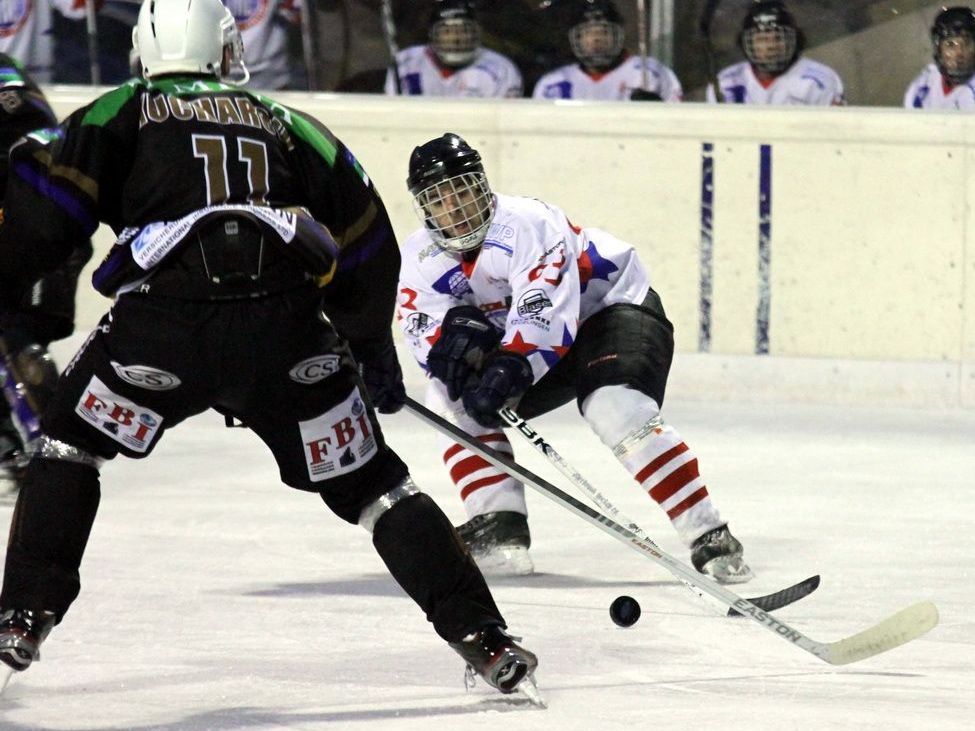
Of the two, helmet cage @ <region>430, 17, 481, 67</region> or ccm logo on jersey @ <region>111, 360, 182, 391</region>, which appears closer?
ccm logo on jersey @ <region>111, 360, 182, 391</region>

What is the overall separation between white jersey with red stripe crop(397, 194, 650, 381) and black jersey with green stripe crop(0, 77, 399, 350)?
111 centimetres

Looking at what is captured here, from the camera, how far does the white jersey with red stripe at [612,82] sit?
661cm

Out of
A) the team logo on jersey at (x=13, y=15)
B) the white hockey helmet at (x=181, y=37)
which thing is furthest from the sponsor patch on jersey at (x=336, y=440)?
the team logo on jersey at (x=13, y=15)

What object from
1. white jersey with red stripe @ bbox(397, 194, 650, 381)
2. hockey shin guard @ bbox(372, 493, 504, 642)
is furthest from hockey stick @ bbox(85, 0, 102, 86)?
hockey shin guard @ bbox(372, 493, 504, 642)

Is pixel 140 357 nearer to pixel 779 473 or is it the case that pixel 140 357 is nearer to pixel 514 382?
pixel 514 382

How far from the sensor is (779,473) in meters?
5.27

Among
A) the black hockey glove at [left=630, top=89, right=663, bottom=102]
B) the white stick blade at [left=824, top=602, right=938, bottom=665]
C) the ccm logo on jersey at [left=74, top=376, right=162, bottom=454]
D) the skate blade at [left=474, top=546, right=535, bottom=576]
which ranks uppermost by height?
the ccm logo on jersey at [left=74, top=376, right=162, bottom=454]

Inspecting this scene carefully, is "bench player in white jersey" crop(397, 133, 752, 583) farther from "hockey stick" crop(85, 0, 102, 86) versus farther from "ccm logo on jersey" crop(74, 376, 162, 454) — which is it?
"hockey stick" crop(85, 0, 102, 86)

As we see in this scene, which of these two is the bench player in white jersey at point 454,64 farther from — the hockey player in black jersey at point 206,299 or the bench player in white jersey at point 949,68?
the hockey player in black jersey at point 206,299

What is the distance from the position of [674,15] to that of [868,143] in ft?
2.73

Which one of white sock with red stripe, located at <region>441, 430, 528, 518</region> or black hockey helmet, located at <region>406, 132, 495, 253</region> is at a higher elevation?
black hockey helmet, located at <region>406, 132, 495, 253</region>

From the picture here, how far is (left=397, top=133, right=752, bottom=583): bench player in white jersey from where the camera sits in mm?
3846

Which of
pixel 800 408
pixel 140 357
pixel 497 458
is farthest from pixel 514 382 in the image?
pixel 800 408

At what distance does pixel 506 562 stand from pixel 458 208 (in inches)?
30.6
